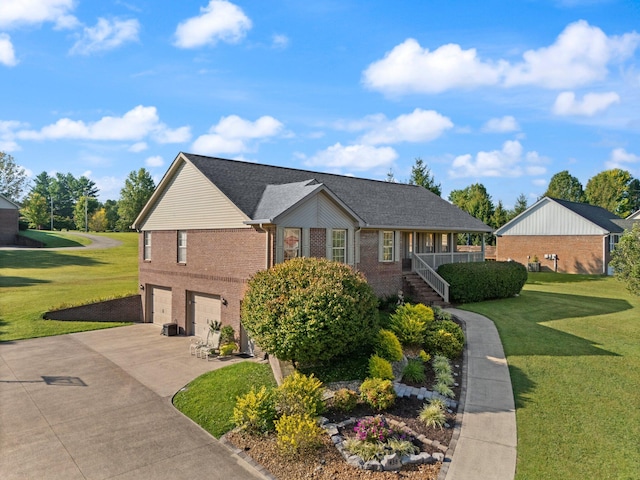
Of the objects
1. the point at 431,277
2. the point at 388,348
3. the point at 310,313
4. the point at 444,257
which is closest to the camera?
the point at 310,313

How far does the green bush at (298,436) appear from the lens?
818cm

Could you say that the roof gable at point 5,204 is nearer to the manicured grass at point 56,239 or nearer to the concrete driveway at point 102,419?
the manicured grass at point 56,239

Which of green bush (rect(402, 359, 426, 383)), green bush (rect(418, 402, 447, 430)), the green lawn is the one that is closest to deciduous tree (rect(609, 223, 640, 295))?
green bush (rect(402, 359, 426, 383))

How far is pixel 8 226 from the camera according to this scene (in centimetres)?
5462

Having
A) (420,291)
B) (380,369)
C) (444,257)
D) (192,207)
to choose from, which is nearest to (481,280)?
(444,257)

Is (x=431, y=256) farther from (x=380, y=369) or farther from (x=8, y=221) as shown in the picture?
(x=8, y=221)

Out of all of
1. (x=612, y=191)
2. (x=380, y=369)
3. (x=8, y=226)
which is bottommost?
(x=380, y=369)

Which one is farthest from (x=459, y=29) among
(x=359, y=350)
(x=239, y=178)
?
(x=359, y=350)

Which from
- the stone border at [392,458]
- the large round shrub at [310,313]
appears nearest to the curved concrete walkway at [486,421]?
the stone border at [392,458]

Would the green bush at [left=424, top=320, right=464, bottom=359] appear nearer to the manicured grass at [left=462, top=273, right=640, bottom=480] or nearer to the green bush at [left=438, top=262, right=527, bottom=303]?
the manicured grass at [left=462, top=273, right=640, bottom=480]

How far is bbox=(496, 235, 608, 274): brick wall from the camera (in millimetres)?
36250

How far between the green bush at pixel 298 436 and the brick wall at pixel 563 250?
122 ft

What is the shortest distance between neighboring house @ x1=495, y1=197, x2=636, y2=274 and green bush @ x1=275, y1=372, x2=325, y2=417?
3618cm

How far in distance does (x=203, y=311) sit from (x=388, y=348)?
10.3 metres
